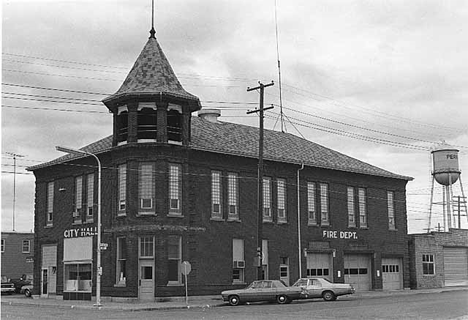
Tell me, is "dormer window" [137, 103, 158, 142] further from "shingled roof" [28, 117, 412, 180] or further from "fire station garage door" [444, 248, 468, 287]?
"fire station garage door" [444, 248, 468, 287]

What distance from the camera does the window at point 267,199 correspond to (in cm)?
4747

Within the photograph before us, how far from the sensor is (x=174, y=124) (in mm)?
42812

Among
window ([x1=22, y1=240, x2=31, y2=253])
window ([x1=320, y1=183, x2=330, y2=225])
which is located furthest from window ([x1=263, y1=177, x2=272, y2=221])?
window ([x1=22, y1=240, x2=31, y2=253])

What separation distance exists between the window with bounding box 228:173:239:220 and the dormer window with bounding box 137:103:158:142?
248 inches

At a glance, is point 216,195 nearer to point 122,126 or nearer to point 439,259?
point 122,126

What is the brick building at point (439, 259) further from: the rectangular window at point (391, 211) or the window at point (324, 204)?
the window at point (324, 204)

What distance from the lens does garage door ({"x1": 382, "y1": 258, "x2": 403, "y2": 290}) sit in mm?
55656

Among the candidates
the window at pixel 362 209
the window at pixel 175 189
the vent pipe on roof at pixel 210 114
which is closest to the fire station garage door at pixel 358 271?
the window at pixel 362 209

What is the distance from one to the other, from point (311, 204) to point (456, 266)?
1870 centimetres

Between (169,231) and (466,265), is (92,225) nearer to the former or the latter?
(169,231)

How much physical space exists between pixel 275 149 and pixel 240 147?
3.98m

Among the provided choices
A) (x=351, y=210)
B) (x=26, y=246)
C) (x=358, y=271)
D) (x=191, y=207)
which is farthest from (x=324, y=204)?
(x=26, y=246)

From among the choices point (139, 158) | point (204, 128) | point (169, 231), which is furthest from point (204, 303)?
point (204, 128)

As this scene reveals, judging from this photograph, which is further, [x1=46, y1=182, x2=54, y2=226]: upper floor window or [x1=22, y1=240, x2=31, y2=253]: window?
[x1=22, y1=240, x2=31, y2=253]: window
